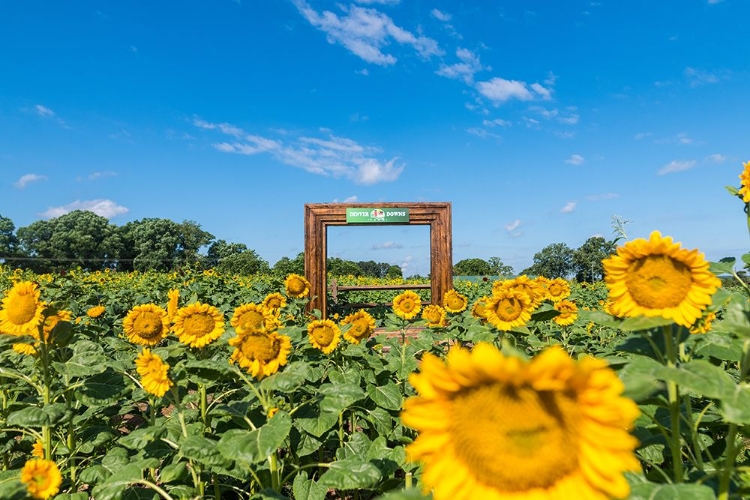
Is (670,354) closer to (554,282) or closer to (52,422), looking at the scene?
(52,422)

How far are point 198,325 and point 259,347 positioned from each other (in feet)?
2.08

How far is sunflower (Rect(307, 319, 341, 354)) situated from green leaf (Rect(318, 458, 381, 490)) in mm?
1029

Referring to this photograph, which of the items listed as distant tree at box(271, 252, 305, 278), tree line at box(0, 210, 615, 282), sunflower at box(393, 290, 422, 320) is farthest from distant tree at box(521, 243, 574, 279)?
sunflower at box(393, 290, 422, 320)

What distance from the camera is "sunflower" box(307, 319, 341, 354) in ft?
9.12

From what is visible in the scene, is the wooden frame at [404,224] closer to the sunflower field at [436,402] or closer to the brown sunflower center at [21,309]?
the sunflower field at [436,402]

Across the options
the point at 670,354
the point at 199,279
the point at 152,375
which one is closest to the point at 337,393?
the point at 152,375

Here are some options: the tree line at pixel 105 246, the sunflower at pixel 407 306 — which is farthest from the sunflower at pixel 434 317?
the tree line at pixel 105 246

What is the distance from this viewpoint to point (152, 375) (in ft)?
6.47

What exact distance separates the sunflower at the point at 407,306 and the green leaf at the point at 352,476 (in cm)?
270

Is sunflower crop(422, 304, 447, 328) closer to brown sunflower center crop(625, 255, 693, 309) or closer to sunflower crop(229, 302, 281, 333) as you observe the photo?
sunflower crop(229, 302, 281, 333)

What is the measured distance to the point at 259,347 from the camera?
72.5 inches

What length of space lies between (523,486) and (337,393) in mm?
1311

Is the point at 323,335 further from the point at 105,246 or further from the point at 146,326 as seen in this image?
the point at 105,246

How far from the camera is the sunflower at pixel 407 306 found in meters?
4.46
